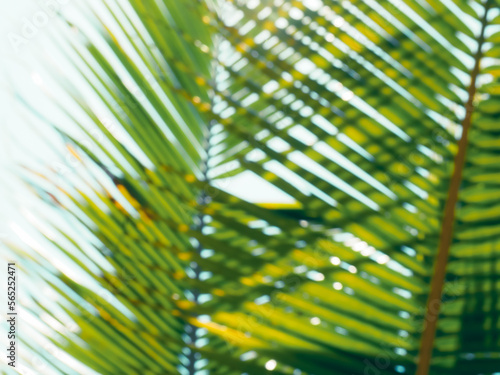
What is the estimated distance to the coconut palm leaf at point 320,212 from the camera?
0.71 metres

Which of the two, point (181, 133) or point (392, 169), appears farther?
point (181, 133)

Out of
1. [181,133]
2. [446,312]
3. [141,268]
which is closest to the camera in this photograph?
[446,312]

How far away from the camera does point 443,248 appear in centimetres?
72

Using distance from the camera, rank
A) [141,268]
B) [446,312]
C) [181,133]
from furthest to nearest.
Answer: [181,133]
[141,268]
[446,312]

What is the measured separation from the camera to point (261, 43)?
0.88 metres

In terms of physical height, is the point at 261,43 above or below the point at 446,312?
above

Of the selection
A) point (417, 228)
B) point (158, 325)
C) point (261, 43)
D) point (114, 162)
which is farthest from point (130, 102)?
point (417, 228)

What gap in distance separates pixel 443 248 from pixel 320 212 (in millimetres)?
151

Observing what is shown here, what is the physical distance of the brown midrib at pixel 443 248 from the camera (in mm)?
684

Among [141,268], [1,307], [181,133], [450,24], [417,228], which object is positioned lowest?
[1,307]

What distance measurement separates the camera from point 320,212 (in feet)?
2.44

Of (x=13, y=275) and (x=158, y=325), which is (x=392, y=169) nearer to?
(x=158, y=325)

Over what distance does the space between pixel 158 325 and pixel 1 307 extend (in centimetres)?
22

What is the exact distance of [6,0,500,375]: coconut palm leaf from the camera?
0.71m
